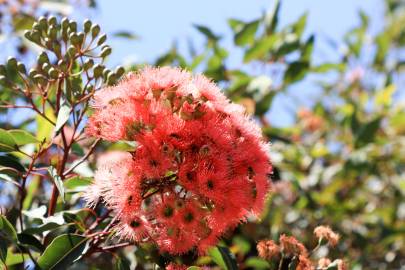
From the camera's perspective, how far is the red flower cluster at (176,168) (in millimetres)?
1914

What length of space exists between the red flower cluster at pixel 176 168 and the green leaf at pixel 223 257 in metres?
0.22

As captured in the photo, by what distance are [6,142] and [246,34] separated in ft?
6.93

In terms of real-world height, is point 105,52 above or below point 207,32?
below

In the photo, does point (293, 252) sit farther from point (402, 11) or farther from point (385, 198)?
point (402, 11)

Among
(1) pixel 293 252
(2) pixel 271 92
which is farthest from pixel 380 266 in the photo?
(1) pixel 293 252

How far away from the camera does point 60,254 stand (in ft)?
6.66

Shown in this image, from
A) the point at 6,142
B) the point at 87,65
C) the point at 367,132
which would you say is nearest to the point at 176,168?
the point at 87,65

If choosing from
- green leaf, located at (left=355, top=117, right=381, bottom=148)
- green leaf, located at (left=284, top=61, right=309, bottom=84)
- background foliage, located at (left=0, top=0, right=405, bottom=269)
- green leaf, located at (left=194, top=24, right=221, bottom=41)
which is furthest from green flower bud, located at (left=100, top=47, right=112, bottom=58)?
green leaf, located at (left=355, top=117, right=381, bottom=148)

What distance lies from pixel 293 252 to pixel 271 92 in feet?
6.43

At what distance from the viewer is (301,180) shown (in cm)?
446

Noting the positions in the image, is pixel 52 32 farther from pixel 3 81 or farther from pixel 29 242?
pixel 29 242

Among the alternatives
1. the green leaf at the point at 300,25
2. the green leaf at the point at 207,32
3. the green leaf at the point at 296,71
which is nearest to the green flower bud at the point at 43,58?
the green leaf at the point at 207,32

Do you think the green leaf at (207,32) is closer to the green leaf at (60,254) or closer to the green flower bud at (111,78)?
the green flower bud at (111,78)

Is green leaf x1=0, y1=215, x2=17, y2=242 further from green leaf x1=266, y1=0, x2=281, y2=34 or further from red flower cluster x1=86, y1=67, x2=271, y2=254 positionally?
green leaf x1=266, y1=0, x2=281, y2=34
